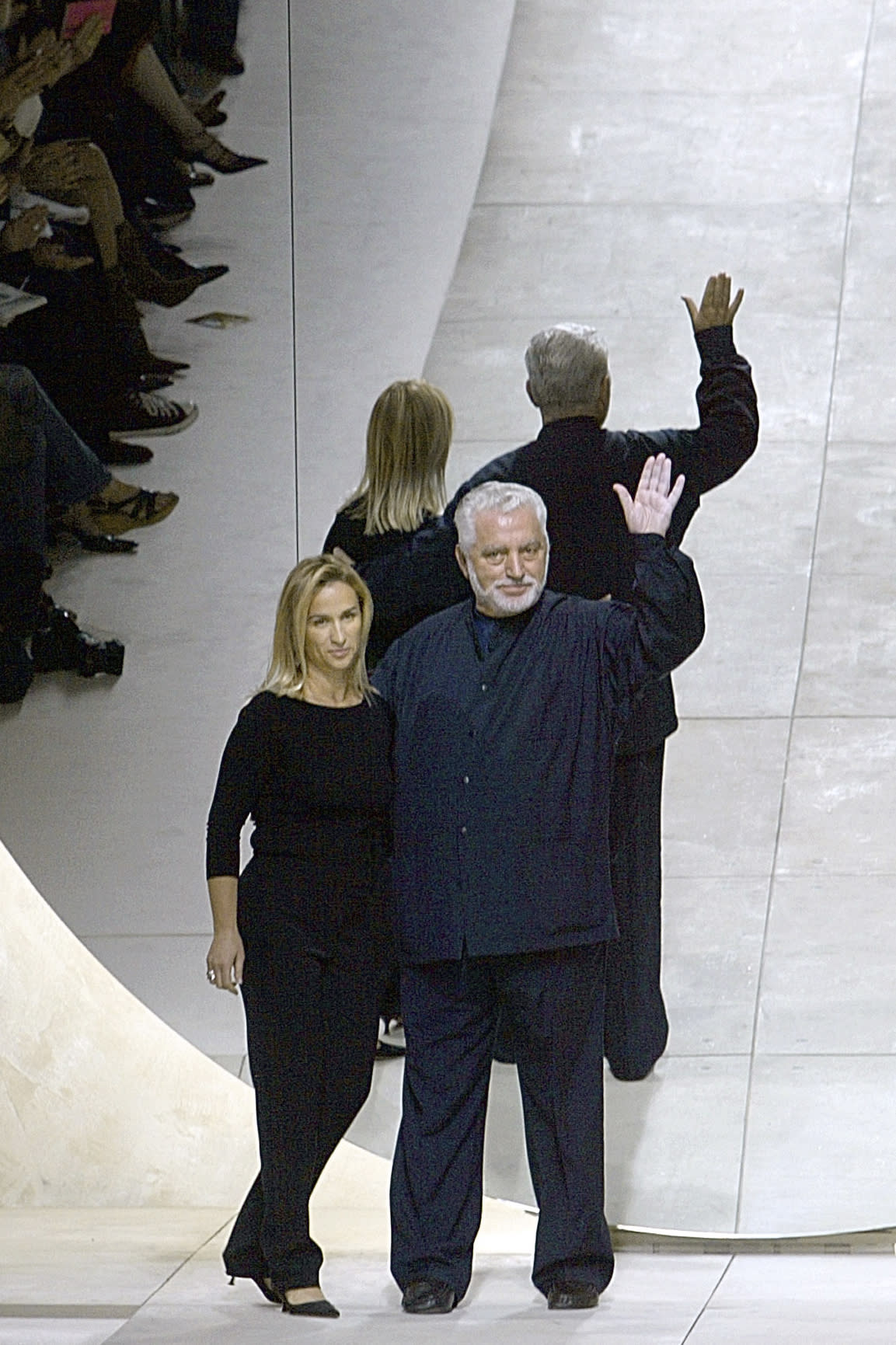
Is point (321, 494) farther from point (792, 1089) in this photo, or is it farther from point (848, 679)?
point (792, 1089)

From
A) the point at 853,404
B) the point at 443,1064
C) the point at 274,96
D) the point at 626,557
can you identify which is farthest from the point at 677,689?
A: the point at 274,96

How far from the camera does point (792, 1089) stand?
4.19 metres

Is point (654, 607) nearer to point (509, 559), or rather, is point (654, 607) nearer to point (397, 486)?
point (509, 559)

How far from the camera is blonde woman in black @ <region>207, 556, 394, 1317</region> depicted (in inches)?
144

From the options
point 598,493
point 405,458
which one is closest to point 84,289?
point 405,458

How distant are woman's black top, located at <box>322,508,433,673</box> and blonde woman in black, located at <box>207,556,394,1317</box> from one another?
1.63ft

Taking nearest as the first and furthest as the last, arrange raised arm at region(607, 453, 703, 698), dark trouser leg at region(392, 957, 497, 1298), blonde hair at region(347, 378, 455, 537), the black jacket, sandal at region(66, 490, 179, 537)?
raised arm at region(607, 453, 703, 698) < dark trouser leg at region(392, 957, 497, 1298) < the black jacket < blonde hair at region(347, 378, 455, 537) < sandal at region(66, 490, 179, 537)

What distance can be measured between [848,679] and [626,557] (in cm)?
52

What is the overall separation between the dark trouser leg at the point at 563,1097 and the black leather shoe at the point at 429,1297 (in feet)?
0.53

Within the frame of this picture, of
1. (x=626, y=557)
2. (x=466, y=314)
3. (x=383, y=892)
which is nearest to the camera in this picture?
(x=383, y=892)

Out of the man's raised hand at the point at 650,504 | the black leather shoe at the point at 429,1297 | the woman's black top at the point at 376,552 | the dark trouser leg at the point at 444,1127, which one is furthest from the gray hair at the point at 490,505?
the black leather shoe at the point at 429,1297

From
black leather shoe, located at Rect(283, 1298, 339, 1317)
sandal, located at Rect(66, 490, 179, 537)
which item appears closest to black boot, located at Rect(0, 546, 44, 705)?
sandal, located at Rect(66, 490, 179, 537)

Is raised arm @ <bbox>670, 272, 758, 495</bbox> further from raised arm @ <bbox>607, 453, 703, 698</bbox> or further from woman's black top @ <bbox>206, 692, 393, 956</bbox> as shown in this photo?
woman's black top @ <bbox>206, 692, 393, 956</bbox>

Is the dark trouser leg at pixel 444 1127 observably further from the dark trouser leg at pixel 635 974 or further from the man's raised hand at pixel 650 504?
the man's raised hand at pixel 650 504
